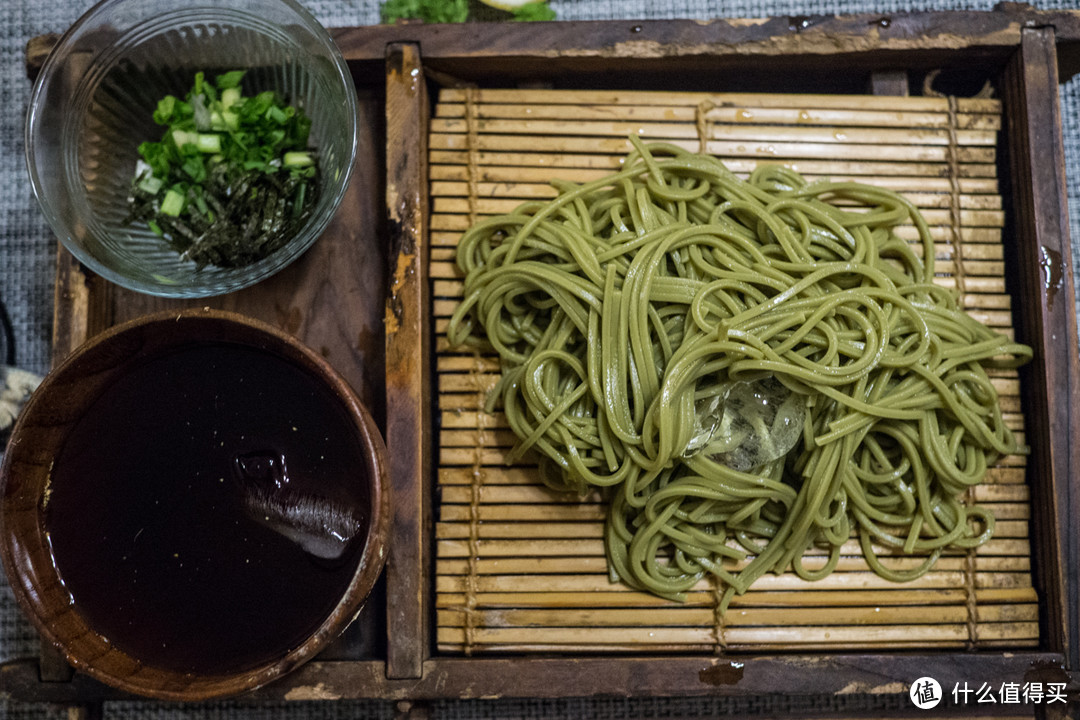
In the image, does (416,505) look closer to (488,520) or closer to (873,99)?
(488,520)

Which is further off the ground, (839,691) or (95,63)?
(95,63)

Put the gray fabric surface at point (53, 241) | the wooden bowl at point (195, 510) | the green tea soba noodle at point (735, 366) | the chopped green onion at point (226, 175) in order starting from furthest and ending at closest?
the gray fabric surface at point (53, 241) < the chopped green onion at point (226, 175) < the green tea soba noodle at point (735, 366) < the wooden bowl at point (195, 510)

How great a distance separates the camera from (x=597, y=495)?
207cm

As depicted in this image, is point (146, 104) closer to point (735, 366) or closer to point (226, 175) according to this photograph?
point (226, 175)

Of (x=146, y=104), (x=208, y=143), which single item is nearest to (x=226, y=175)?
(x=208, y=143)

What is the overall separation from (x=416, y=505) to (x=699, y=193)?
1.17 m

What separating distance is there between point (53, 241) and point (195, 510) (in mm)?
1413

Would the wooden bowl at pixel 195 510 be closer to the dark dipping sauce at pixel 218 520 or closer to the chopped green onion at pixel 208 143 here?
the dark dipping sauce at pixel 218 520

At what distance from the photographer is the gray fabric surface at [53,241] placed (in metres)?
2.30

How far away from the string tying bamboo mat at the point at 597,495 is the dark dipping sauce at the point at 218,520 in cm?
45

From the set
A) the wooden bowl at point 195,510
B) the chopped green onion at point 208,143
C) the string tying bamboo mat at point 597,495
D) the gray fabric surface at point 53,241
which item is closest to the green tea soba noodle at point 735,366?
the string tying bamboo mat at point 597,495

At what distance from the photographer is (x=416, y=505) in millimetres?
1904

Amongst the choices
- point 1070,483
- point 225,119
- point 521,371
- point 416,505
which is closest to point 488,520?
point 416,505

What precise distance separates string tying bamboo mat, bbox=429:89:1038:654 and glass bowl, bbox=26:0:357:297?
36 centimetres
